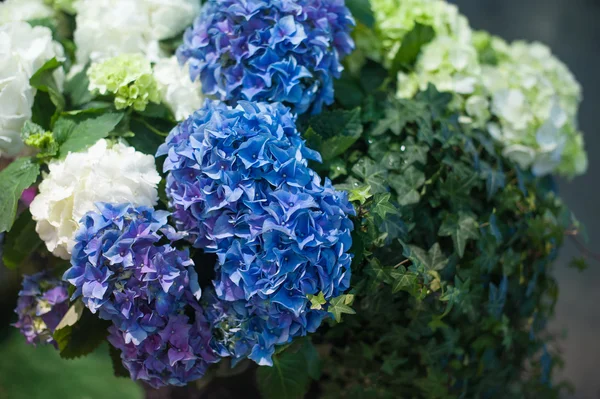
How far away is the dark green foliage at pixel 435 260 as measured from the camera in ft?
2.86

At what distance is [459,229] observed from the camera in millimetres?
926

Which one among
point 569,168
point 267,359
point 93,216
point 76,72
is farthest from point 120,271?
point 569,168

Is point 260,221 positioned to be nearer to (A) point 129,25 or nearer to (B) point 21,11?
(A) point 129,25

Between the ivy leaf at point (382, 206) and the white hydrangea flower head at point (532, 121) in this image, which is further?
the white hydrangea flower head at point (532, 121)

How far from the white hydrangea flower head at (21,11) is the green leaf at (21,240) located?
1.22 ft

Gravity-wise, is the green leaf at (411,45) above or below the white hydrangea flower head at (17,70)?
above

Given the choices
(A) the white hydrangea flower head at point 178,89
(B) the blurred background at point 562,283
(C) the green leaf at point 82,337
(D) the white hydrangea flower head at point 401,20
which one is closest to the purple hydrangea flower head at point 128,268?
(C) the green leaf at point 82,337

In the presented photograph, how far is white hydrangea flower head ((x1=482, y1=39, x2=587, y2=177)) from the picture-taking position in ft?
3.71

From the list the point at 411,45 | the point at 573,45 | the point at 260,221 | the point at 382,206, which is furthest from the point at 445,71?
the point at 573,45

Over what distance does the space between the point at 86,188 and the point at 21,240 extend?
0.19 metres

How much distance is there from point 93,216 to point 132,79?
0.24 meters

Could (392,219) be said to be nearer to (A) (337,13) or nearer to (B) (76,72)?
(A) (337,13)

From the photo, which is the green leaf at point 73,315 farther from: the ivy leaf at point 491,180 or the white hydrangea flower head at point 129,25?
the ivy leaf at point 491,180

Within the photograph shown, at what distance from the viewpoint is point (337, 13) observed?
955 mm
